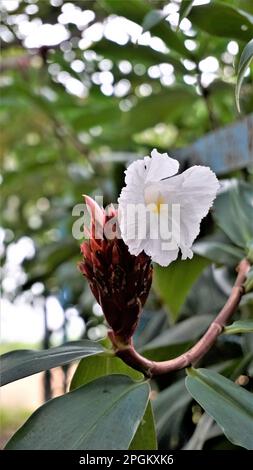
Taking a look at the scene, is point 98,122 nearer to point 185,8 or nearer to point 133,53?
point 133,53

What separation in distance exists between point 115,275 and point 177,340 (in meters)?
0.36

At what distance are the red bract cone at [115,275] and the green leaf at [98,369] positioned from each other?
0.25 feet

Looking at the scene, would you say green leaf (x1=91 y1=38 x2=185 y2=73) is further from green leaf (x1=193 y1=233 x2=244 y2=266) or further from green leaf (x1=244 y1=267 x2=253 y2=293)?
green leaf (x1=244 y1=267 x2=253 y2=293)

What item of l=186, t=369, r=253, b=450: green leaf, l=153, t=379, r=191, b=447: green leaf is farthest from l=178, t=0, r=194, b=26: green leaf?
l=153, t=379, r=191, b=447: green leaf

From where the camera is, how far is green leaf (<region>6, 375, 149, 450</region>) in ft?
1.55

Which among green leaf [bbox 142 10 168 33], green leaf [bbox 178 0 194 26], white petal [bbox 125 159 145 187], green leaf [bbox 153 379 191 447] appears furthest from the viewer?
green leaf [bbox 153 379 191 447]

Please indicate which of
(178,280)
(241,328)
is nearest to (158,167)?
(241,328)

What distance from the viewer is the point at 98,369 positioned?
0.59m

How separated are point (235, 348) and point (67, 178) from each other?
801 millimetres

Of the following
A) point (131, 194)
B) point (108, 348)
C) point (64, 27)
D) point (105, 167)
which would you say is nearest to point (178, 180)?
point (131, 194)

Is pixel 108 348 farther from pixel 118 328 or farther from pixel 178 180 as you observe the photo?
pixel 178 180

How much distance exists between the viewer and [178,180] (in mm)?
471

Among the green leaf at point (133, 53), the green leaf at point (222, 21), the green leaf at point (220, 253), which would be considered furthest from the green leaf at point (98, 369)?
the green leaf at point (133, 53)
